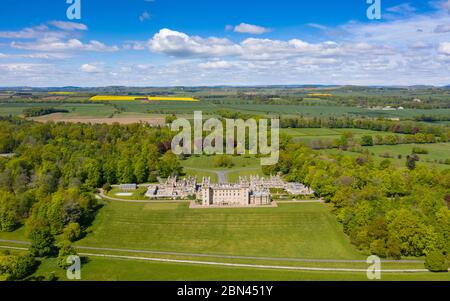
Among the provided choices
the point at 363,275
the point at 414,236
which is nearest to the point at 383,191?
the point at 414,236

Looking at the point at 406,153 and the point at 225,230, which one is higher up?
the point at 406,153

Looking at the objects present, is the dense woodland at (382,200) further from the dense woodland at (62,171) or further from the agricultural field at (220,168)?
the dense woodland at (62,171)

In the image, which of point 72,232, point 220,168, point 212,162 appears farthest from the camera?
point 212,162

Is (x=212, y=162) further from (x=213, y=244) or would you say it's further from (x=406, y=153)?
(x=406, y=153)

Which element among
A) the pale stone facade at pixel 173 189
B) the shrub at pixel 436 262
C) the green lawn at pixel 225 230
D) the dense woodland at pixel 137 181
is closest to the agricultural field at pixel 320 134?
the dense woodland at pixel 137 181

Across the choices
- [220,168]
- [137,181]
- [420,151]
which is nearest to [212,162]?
[220,168]

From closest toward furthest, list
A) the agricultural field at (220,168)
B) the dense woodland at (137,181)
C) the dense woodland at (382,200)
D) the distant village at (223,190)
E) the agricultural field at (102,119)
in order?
the dense woodland at (382,200) < the dense woodland at (137,181) < the distant village at (223,190) < the agricultural field at (220,168) < the agricultural field at (102,119)

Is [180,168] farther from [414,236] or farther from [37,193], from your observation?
[414,236]

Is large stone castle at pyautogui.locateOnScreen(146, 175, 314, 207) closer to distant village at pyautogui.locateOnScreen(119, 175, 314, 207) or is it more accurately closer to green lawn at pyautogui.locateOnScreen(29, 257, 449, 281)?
distant village at pyautogui.locateOnScreen(119, 175, 314, 207)
